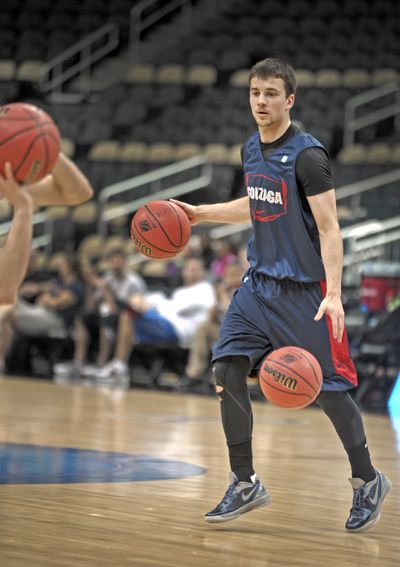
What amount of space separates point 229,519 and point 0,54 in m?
17.4

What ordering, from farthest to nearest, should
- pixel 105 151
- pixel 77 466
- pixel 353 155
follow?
pixel 105 151, pixel 353 155, pixel 77 466

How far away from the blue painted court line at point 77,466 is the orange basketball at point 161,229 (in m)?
1.25

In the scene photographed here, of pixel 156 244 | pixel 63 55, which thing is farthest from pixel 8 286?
pixel 63 55

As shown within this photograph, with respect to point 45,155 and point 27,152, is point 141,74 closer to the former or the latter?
point 45,155

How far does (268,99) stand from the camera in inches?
160

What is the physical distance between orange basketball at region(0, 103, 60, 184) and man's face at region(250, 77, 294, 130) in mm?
730

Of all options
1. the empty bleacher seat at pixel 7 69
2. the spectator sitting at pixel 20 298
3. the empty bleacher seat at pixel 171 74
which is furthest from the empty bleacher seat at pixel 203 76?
the spectator sitting at pixel 20 298

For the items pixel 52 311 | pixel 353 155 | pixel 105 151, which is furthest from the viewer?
pixel 105 151

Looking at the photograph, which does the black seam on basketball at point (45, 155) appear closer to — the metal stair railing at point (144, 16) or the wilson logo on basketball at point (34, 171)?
the wilson logo on basketball at point (34, 171)

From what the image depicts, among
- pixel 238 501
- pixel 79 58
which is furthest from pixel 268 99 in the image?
pixel 79 58

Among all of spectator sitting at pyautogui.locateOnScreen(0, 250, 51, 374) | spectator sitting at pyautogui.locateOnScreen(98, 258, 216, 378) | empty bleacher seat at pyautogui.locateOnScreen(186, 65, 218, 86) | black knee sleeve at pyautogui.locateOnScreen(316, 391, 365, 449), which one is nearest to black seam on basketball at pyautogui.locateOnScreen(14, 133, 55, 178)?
black knee sleeve at pyautogui.locateOnScreen(316, 391, 365, 449)

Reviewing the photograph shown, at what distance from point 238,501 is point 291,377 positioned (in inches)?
21.0

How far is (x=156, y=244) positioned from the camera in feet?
14.0

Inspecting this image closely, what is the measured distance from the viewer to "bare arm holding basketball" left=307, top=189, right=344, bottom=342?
3.93 meters
